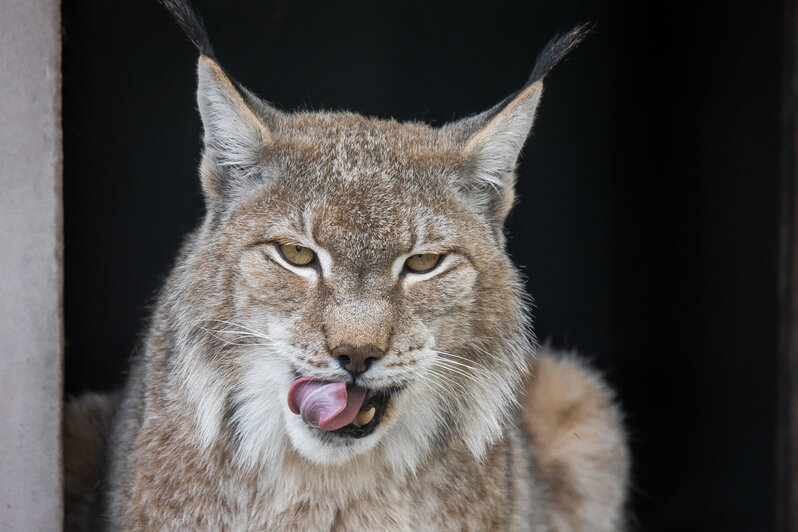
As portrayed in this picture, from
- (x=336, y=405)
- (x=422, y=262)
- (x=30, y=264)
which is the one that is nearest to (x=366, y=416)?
(x=336, y=405)

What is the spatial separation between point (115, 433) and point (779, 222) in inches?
116

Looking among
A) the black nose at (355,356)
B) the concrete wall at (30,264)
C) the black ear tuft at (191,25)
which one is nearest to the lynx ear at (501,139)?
the black nose at (355,356)

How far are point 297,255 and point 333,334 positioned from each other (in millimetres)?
354

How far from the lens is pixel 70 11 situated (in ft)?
15.1

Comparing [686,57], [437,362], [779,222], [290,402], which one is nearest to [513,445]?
[437,362]

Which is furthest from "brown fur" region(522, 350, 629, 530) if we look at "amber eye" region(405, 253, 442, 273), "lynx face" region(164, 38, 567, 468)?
"amber eye" region(405, 253, 442, 273)

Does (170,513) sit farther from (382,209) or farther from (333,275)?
(382,209)

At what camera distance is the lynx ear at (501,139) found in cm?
314

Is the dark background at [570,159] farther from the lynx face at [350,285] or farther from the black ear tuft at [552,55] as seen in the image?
the lynx face at [350,285]

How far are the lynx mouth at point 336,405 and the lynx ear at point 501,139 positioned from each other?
829mm

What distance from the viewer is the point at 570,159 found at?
526 cm

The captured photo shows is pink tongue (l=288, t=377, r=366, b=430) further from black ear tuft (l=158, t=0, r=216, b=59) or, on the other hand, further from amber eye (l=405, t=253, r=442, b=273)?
black ear tuft (l=158, t=0, r=216, b=59)

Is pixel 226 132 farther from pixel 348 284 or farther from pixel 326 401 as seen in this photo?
pixel 326 401

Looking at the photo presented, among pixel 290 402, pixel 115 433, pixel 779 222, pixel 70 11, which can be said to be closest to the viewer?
pixel 290 402
